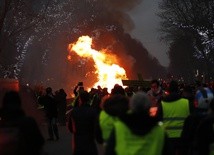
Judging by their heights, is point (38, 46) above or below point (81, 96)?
above

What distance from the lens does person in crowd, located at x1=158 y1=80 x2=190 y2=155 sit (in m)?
10.1

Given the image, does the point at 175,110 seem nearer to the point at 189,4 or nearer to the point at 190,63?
the point at 189,4

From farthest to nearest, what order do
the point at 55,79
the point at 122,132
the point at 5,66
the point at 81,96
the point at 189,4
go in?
the point at 55,79 < the point at 5,66 < the point at 189,4 < the point at 81,96 < the point at 122,132

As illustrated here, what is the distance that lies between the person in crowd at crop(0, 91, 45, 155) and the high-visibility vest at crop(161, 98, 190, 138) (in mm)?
3600

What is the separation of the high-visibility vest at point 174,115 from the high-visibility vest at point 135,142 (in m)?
4.07

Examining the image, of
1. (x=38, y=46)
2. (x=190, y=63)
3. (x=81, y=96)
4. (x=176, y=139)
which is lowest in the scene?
(x=176, y=139)

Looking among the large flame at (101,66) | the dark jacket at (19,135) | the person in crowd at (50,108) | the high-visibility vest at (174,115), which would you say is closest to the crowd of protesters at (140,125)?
the high-visibility vest at (174,115)

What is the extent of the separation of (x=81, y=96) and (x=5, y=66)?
65.7 metres

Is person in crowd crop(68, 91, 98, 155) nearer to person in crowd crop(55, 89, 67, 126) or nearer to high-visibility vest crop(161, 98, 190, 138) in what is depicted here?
high-visibility vest crop(161, 98, 190, 138)

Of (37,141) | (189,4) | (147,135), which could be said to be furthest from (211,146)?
(189,4)

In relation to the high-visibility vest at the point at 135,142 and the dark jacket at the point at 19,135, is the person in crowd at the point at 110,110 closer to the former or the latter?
the dark jacket at the point at 19,135

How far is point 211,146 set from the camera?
7.23 metres

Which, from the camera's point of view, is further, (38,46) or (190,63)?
(38,46)

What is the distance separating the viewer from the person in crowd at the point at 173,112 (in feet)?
33.0
